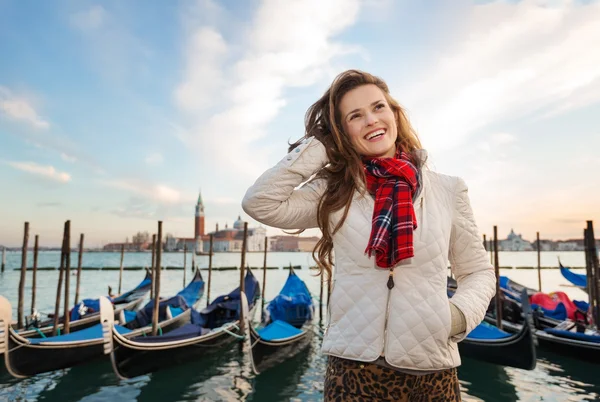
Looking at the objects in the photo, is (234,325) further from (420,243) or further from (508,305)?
(420,243)

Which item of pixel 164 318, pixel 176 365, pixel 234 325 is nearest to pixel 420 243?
pixel 176 365

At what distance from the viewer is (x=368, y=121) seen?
1070mm

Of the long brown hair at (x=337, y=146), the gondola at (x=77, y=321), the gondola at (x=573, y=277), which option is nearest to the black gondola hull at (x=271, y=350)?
the gondola at (x=77, y=321)

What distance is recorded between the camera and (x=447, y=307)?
93 centimetres

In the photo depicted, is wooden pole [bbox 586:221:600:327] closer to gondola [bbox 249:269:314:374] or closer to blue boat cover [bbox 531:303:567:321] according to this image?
blue boat cover [bbox 531:303:567:321]

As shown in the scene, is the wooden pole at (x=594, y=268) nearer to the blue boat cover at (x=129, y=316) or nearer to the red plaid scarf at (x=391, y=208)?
the red plaid scarf at (x=391, y=208)

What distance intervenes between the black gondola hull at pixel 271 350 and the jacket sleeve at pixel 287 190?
17.4 ft

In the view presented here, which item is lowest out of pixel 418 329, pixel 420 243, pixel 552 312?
pixel 552 312

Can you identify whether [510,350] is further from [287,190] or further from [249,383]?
[287,190]

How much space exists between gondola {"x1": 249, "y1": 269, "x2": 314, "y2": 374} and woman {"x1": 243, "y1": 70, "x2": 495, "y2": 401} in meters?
5.27

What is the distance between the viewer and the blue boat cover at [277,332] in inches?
251

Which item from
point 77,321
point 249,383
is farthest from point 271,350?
point 77,321

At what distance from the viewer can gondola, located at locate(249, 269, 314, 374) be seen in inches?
238

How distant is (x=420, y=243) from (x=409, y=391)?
35 centimetres
